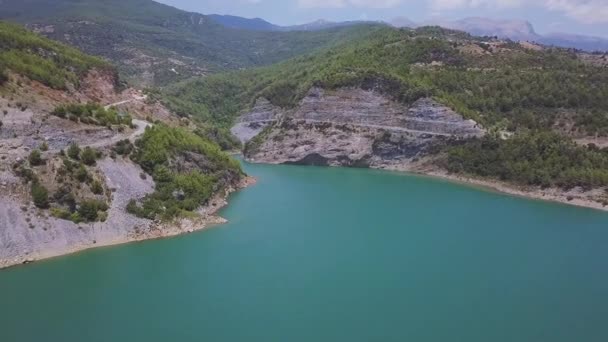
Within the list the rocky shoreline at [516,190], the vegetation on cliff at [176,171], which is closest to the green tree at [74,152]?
the vegetation on cliff at [176,171]

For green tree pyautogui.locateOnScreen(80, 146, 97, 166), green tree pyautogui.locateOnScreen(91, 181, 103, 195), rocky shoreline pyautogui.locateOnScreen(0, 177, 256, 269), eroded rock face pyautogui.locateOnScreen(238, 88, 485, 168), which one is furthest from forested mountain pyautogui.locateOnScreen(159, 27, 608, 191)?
green tree pyautogui.locateOnScreen(91, 181, 103, 195)

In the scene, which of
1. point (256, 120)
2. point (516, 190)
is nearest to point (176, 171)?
point (516, 190)

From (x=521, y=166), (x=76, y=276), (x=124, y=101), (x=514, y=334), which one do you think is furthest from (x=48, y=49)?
(x=514, y=334)

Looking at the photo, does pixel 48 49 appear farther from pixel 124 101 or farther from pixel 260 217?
pixel 260 217

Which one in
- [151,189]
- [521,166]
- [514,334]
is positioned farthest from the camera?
[521,166]

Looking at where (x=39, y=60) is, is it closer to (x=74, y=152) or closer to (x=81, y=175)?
(x=74, y=152)

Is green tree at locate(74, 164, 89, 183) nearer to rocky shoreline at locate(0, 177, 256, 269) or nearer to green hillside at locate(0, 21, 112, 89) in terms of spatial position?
rocky shoreline at locate(0, 177, 256, 269)
